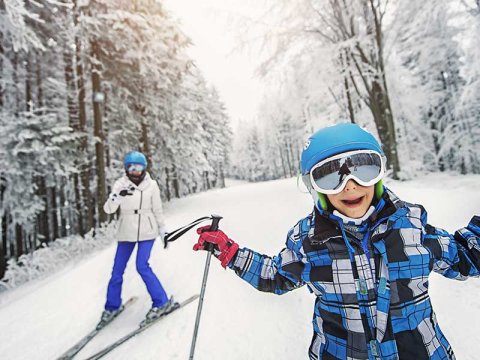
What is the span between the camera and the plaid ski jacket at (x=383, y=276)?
1.40 metres

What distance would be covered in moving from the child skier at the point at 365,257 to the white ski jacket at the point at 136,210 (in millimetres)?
2967

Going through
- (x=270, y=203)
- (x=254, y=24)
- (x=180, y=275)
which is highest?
(x=254, y=24)

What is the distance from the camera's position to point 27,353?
3514 millimetres

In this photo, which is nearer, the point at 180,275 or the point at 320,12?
the point at 180,275

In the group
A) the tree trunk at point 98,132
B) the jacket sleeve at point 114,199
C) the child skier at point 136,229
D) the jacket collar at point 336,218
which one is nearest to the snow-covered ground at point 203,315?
the child skier at point 136,229

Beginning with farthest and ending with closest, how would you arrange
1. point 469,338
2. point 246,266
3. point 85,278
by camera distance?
point 85,278 → point 469,338 → point 246,266

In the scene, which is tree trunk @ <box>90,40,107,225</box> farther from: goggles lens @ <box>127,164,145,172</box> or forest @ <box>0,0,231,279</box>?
goggles lens @ <box>127,164,145,172</box>

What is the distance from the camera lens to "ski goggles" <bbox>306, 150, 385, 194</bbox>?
61.5 inches

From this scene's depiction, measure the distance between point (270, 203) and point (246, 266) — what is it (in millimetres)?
7717

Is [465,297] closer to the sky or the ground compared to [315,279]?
closer to the ground

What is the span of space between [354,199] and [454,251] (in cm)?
59

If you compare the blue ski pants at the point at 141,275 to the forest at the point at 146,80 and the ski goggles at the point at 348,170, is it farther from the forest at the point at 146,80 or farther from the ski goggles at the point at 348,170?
the forest at the point at 146,80

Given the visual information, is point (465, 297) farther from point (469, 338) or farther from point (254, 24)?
point (254, 24)

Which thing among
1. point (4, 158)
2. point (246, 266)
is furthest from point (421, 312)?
point (4, 158)
